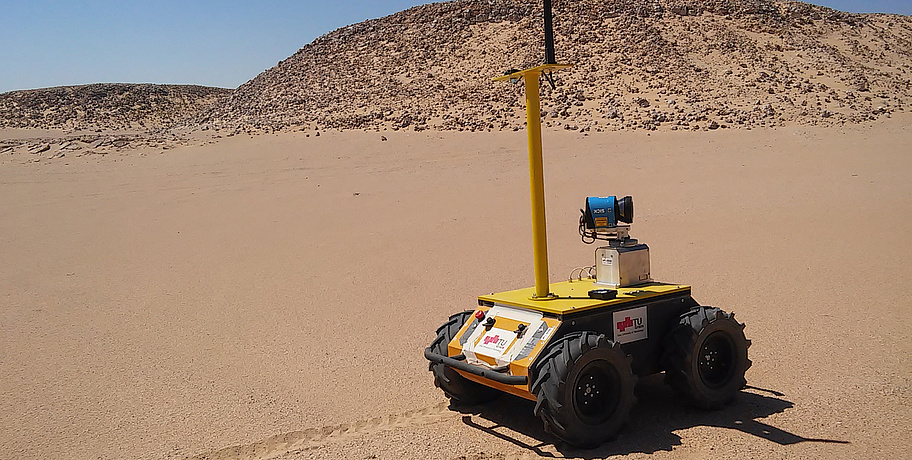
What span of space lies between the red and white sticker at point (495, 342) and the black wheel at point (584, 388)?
0.37 m

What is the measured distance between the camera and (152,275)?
1140 centimetres

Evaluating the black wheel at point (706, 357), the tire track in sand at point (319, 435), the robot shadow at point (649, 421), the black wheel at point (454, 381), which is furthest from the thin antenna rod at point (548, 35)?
the tire track in sand at point (319, 435)

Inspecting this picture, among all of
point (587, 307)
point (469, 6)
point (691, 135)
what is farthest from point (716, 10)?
point (587, 307)

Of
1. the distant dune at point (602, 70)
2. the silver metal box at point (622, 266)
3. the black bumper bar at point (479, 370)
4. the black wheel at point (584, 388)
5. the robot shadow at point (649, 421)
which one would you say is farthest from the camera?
the distant dune at point (602, 70)

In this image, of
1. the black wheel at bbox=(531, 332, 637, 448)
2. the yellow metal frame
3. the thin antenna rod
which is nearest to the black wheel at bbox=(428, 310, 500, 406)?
the yellow metal frame

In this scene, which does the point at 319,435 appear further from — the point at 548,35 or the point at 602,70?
the point at 602,70

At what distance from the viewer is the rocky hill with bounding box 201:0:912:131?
26.6 metres

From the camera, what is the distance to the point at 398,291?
10062 mm

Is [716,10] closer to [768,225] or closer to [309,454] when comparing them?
[768,225]

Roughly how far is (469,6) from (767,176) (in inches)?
915

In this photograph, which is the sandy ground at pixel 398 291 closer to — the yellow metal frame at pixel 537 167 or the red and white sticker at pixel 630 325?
the red and white sticker at pixel 630 325

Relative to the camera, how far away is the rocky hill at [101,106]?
1881 inches

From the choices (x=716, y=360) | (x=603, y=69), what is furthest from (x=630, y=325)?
(x=603, y=69)

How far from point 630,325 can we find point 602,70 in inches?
1025
